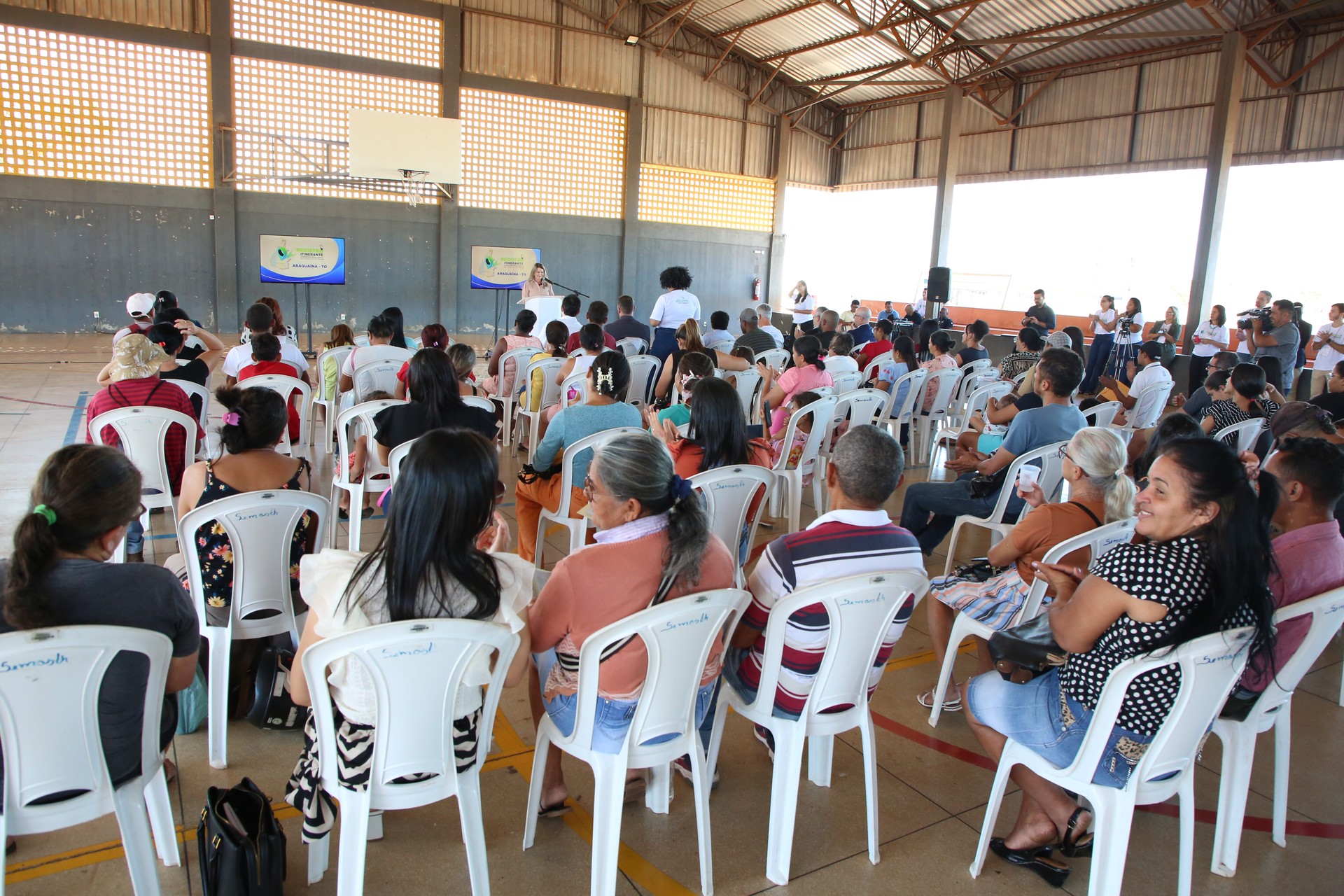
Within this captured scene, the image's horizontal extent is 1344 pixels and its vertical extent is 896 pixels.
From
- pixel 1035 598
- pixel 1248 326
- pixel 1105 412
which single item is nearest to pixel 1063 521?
pixel 1035 598

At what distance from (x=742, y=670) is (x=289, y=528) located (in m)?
1.43

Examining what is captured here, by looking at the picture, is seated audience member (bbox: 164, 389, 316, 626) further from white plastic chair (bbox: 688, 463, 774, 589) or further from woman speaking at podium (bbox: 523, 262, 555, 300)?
woman speaking at podium (bbox: 523, 262, 555, 300)

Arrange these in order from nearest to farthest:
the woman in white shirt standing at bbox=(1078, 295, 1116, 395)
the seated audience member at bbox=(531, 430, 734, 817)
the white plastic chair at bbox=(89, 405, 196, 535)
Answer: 1. the seated audience member at bbox=(531, 430, 734, 817)
2. the white plastic chair at bbox=(89, 405, 196, 535)
3. the woman in white shirt standing at bbox=(1078, 295, 1116, 395)

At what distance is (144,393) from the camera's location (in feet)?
12.5

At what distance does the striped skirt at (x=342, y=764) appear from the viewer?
1.77m

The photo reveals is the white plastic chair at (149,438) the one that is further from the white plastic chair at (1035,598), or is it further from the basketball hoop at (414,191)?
the basketball hoop at (414,191)

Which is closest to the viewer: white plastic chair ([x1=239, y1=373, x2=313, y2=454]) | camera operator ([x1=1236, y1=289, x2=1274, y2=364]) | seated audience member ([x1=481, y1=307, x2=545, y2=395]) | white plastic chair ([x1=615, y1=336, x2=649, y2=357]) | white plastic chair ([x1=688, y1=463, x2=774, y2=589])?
white plastic chair ([x1=688, y1=463, x2=774, y2=589])

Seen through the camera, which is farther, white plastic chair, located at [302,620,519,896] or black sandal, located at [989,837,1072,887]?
black sandal, located at [989,837,1072,887]

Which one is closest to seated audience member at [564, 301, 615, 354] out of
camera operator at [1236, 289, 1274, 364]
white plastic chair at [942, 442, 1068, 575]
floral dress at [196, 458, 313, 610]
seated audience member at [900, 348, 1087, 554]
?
seated audience member at [900, 348, 1087, 554]

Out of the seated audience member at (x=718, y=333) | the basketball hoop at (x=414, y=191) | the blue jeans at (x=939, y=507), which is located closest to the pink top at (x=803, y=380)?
the blue jeans at (x=939, y=507)

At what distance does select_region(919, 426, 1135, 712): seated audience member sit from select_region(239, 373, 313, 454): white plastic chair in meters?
3.61

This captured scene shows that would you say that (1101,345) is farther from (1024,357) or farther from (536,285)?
(536,285)

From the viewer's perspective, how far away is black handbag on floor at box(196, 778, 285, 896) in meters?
1.84

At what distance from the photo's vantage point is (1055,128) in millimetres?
16406
